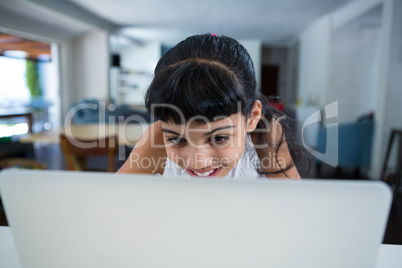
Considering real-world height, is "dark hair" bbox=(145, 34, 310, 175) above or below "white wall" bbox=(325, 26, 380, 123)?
below

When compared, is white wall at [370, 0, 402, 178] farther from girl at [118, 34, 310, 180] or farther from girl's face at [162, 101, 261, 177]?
girl's face at [162, 101, 261, 177]

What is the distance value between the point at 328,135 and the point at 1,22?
18.0ft

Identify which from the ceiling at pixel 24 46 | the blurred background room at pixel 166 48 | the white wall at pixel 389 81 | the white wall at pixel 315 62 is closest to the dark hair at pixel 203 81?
the blurred background room at pixel 166 48

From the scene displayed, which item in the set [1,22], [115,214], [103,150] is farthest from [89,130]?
[1,22]

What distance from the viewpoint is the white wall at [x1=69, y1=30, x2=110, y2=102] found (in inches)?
279

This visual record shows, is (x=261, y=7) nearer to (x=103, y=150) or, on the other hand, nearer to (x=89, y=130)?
(x=89, y=130)

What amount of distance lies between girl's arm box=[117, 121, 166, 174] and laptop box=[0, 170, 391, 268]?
0.63 m

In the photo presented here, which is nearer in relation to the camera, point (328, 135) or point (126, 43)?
point (328, 135)

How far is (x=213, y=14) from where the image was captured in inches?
240

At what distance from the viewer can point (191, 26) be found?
7352 mm

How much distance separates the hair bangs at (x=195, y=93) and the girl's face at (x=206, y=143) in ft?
0.07

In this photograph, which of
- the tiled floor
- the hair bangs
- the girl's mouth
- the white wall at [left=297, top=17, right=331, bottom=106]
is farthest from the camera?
the white wall at [left=297, top=17, right=331, bottom=106]

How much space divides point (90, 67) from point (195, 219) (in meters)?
7.49

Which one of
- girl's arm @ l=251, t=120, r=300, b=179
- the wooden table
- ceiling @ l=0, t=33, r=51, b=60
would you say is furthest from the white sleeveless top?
the wooden table
